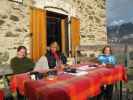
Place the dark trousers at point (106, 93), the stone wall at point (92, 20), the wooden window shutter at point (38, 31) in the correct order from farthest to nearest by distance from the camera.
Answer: the stone wall at point (92, 20) → the wooden window shutter at point (38, 31) → the dark trousers at point (106, 93)

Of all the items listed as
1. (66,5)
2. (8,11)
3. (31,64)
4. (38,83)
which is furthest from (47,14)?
(38,83)

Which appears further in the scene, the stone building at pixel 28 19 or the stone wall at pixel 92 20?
the stone wall at pixel 92 20

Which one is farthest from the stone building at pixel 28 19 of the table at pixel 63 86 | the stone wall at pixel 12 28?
the table at pixel 63 86

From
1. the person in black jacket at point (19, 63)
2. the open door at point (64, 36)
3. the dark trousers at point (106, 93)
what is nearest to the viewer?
the person in black jacket at point (19, 63)

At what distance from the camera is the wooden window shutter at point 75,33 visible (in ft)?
39.1

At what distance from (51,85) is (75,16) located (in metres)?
6.93

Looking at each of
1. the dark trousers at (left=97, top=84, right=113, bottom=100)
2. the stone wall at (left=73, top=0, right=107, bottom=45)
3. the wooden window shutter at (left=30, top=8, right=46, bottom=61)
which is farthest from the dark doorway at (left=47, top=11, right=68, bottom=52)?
the dark trousers at (left=97, top=84, right=113, bottom=100)

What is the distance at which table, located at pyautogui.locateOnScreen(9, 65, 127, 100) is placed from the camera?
5.18 metres

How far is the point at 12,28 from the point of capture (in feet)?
30.5

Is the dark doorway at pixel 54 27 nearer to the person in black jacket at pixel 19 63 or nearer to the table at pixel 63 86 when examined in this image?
the person in black jacket at pixel 19 63

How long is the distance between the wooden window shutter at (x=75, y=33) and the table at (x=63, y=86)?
16.0 ft

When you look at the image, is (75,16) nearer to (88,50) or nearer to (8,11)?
(88,50)

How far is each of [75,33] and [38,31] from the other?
2.28 metres

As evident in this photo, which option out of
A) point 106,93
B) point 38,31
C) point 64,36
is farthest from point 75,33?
point 106,93
